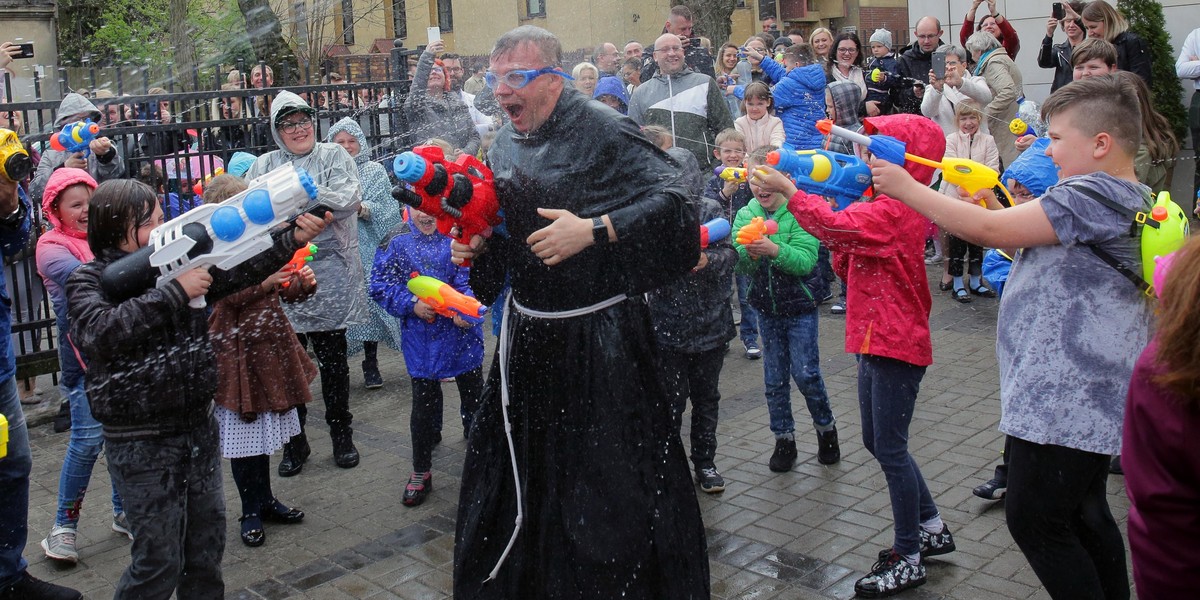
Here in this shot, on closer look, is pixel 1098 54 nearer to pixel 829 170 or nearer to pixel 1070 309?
pixel 829 170

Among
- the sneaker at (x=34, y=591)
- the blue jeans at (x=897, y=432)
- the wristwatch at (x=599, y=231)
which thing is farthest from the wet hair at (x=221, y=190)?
the blue jeans at (x=897, y=432)

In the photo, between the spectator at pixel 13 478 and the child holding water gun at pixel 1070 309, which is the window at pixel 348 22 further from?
the child holding water gun at pixel 1070 309

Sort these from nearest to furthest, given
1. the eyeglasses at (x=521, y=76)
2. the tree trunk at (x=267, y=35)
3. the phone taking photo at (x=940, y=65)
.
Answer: the eyeglasses at (x=521, y=76)
the phone taking photo at (x=940, y=65)
the tree trunk at (x=267, y=35)

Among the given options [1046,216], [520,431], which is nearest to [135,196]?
[520,431]

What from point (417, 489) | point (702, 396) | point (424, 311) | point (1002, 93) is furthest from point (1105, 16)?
point (417, 489)

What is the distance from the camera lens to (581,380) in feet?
12.4

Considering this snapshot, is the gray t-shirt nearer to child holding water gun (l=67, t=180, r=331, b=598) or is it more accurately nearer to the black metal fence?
child holding water gun (l=67, t=180, r=331, b=598)

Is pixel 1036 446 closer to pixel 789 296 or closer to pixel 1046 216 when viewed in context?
pixel 1046 216

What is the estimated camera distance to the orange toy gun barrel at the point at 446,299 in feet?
18.1

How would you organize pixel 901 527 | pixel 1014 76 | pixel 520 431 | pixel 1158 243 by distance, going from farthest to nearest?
pixel 1014 76
pixel 901 527
pixel 520 431
pixel 1158 243

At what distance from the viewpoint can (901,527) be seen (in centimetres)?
452

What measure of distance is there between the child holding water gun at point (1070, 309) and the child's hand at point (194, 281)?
2.33 meters

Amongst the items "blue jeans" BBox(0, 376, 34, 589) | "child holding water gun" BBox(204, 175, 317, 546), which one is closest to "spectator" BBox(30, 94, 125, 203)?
"child holding water gun" BBox(204, 175, 317, 546)

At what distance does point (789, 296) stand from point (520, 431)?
2.53m
